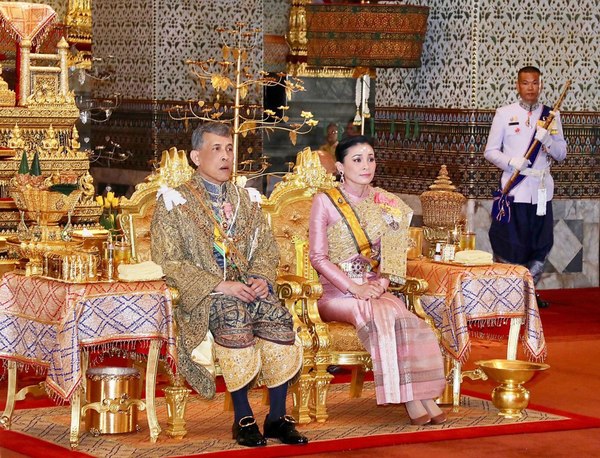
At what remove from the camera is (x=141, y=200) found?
25.3 ft

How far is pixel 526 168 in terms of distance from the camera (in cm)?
1087

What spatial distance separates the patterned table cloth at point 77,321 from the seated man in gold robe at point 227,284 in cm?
15

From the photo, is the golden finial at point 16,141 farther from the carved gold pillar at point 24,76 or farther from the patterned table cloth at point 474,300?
the patterned table cloth at point 474,300

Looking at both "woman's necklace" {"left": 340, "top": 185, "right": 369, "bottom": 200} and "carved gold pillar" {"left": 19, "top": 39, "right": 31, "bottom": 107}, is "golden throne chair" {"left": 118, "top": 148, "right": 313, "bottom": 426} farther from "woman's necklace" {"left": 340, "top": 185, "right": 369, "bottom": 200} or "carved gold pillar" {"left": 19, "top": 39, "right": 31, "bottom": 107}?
"carved gold pillar" {"left": 19, "top": 39, "right": 31, "bottom": 107}

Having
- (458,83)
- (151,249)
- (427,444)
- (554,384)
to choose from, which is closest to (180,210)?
(151,249)

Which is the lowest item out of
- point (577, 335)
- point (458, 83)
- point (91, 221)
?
point (577, 335)

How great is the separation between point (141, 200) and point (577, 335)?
11.8 feet

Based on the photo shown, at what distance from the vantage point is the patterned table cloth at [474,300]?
7625 millimetres

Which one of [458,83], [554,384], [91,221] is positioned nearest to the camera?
[554,384]

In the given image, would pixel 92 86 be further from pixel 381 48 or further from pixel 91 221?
pixel 91 221

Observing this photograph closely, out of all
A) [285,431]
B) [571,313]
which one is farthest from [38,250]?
[571,313]

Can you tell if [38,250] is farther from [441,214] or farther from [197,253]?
[441,214]

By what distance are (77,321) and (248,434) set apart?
87cm

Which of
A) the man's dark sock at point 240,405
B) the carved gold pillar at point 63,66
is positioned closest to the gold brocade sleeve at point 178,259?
the man's dark sock at point 240,405
